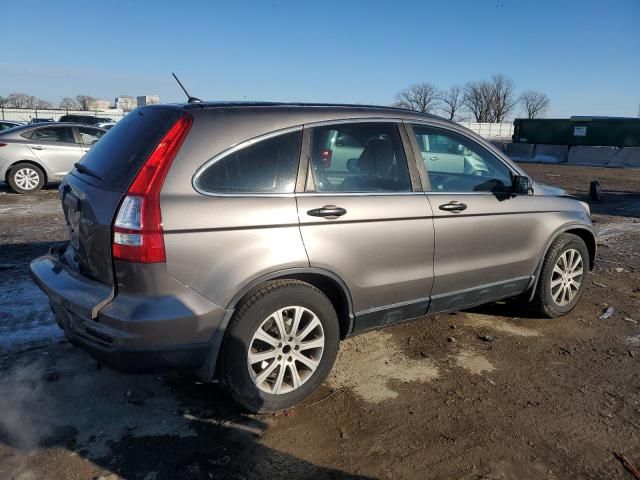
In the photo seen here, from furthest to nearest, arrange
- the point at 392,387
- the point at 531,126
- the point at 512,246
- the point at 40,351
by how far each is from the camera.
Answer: the point at 531,126
the point at 512,246
the point at 40,351
the point at 392,387

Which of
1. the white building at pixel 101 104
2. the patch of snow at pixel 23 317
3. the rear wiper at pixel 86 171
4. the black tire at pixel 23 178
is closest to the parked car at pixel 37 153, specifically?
the black tire at pixel 23 178

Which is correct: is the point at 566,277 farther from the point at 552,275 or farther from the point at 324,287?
the point at 324,287

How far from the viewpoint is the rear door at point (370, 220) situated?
316 centimetres

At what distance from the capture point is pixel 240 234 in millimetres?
2854

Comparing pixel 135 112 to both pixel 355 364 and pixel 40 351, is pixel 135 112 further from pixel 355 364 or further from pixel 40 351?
pixel 355 364

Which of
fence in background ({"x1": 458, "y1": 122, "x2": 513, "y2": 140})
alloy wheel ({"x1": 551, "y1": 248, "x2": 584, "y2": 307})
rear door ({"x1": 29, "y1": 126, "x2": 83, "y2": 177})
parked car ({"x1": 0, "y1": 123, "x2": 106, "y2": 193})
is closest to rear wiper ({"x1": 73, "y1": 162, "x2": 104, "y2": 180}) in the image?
alloy wheel ({"x1": 551, "y1": 248, "x2": 584, "y2": 307})

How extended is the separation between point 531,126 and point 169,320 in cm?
3132

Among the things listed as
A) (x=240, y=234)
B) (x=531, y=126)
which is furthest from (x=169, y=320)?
(x=531, y=126)

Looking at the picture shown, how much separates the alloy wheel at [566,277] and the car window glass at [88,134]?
11.0 metres

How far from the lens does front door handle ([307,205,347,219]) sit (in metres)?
3.10

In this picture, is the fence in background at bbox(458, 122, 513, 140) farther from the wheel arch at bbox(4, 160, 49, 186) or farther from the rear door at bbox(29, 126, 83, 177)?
the wheel arch at bbox(4, 160, 49, 186)

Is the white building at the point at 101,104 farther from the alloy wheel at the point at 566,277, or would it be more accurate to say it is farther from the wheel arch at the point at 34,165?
the alloy wheel at the point at 566,277

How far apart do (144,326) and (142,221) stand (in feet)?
1.75

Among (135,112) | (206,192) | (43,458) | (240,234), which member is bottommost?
(43,458)
